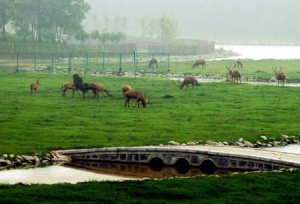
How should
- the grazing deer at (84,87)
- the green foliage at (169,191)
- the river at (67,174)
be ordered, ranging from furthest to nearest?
the grazing deer at (84,87) < the river at (67,174) < the green foliage at (169,191)

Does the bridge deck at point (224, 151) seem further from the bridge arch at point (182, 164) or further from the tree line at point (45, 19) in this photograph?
the tree line at point (45, 19)

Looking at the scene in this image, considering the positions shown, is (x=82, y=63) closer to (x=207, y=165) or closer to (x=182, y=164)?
(x=182, y=164)

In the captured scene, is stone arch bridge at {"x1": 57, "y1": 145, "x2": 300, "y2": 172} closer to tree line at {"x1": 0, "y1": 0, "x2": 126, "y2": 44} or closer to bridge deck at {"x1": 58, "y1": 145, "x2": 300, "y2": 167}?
bridge deck at {"x1": 58, "y1": 145, "x2": 300, "y2": 167}

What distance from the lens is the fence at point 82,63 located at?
98938mm

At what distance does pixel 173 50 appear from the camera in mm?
152250

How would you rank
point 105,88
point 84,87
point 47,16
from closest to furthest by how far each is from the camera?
point 84,87, point 105,88, point 47,16

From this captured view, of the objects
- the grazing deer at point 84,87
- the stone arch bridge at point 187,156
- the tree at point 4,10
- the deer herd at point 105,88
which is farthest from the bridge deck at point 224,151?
the tree at point 4,10

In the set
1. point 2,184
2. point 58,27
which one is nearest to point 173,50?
point 58,27

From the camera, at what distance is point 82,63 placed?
115 m

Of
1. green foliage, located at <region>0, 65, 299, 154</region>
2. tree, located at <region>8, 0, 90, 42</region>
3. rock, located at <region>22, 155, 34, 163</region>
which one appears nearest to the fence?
tree, located at <region>8, 0, 90, 42</region>

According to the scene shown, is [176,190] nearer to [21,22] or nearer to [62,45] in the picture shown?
[62,45]

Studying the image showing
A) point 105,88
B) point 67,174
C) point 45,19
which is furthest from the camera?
point 45,19

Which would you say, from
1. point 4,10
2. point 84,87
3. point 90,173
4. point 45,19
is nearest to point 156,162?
point 90,173

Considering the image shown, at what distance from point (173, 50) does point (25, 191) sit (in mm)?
128122
